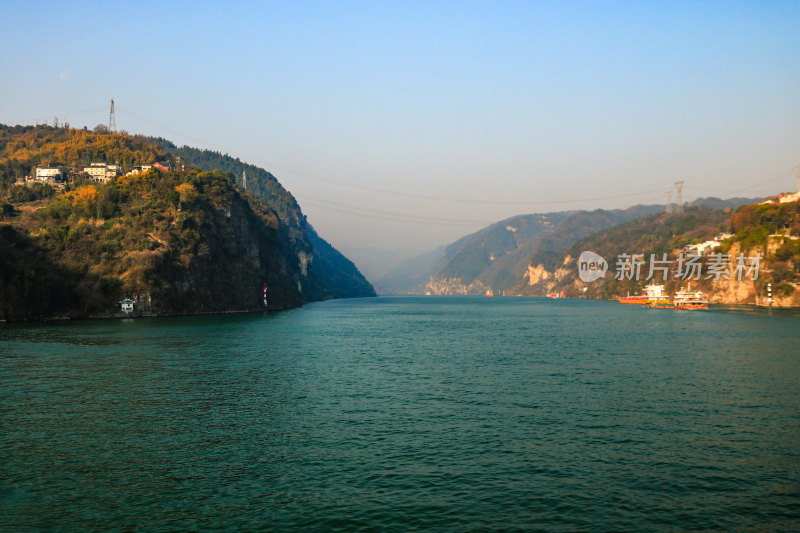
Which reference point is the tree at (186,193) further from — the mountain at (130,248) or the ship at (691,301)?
the ship at (691,301)

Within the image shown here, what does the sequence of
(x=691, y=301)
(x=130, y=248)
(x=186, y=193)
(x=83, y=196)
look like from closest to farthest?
(x=130, y=248)
(x=83, y=196)
(x=186, y=193)
(x=691, y=301)

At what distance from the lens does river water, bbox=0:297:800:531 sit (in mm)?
20812

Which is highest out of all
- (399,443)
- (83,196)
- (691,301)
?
(83,196)

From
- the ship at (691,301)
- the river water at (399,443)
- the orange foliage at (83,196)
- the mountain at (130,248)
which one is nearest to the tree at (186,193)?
the mountain at (130,248)

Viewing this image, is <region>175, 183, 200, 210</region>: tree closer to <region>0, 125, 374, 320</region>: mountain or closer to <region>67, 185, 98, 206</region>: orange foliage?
<region>0, 125, 374, 320</region>: mountain

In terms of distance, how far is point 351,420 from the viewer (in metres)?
34.8

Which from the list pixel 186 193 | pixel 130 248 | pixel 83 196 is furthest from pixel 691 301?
pixel 83 196

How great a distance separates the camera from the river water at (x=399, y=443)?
68.3ft

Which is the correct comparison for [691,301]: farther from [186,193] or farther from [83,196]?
[83,196]

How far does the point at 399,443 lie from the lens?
29.5 meters

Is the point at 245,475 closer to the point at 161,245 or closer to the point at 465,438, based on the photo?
the point at 465,438

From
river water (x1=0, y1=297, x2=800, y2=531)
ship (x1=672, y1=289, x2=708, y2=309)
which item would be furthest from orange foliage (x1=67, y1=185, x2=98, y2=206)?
ship (x1=672, y1=289, x2=708, y2=309)

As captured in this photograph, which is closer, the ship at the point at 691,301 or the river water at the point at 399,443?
the river water at the point at 399,443

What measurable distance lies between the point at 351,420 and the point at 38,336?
233ft
